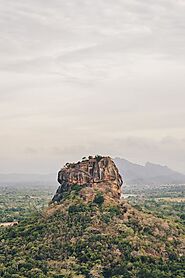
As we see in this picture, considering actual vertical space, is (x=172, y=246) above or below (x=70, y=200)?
below

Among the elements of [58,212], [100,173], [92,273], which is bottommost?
[92,273]

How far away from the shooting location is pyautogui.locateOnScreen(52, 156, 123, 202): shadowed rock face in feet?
213

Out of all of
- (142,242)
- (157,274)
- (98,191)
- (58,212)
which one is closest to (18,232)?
(58,212)

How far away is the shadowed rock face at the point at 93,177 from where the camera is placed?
6481cm

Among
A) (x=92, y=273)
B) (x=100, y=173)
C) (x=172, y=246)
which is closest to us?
(x=92, y=273)

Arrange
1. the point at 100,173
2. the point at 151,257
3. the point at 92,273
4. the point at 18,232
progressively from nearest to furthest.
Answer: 1. the point at 92,273
2. the point at 151,257
3. the point at 18,232
4. the point at 100,173

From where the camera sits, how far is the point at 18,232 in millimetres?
60312

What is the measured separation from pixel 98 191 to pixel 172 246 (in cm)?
1250

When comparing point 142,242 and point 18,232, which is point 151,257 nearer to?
point 142,242

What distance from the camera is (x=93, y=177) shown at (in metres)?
65.3

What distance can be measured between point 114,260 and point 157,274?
15.6 feet

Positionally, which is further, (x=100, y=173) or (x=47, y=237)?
(x=100, y=173)

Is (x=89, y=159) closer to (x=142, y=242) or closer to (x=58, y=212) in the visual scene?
(x=58, y=212)

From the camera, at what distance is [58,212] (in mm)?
61156
